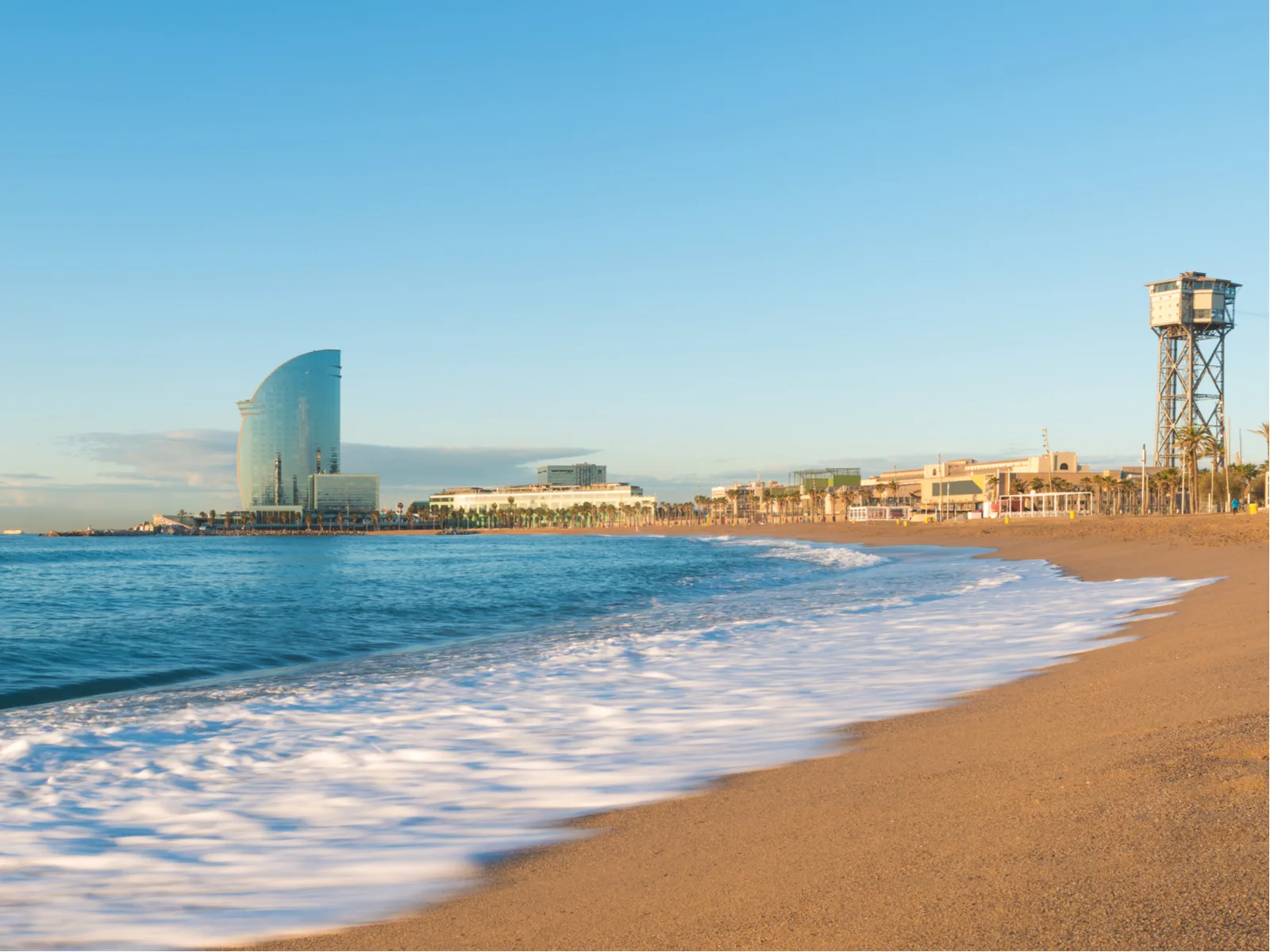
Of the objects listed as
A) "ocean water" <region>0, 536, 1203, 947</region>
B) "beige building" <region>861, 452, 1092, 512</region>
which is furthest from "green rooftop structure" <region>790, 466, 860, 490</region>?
"ocean water" <region>0, 536, 1203, 947</region>

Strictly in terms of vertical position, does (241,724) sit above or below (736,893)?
below

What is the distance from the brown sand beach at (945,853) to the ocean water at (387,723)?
1.71 feet

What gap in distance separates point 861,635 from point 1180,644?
4660mm

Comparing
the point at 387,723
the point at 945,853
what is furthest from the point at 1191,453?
the point at 945,853

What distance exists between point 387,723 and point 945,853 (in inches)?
238

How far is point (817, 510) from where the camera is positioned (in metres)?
167

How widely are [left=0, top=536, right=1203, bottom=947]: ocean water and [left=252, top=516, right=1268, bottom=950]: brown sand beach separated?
52 centimetres

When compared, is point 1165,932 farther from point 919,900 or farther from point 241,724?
point 241,724

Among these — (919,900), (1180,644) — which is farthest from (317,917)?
(1180,644)

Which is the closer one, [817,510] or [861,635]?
[861,635]

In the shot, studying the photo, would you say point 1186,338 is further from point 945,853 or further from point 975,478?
point 945,853

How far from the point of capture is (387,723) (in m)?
8.63

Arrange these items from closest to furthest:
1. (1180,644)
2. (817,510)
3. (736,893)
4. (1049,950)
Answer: (1049,950), (736,893), (1180,644), (817,510)

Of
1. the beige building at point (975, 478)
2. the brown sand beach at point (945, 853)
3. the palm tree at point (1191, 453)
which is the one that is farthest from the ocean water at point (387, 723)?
the beige building at point (975, 478)
